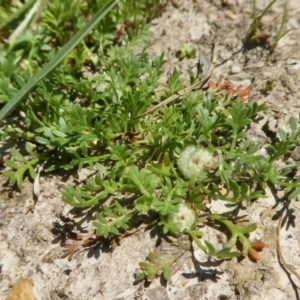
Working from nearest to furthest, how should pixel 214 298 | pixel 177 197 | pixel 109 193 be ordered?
pixel 214 298, pixel 177 197, pixel 109 193

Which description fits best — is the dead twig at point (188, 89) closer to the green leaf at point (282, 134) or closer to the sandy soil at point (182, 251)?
the sandy soil at point (182, 251)

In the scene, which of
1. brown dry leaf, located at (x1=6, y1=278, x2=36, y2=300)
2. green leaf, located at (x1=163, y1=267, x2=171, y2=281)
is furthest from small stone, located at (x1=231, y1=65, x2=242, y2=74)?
brown dry leaf, located at (x1=6, y1=278, x2=36, y2=300)

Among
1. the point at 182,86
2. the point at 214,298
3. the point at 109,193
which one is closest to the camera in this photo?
the point at 214,298

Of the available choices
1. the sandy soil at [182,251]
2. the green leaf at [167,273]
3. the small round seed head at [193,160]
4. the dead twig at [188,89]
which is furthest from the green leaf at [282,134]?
the green leaf at [167,273]

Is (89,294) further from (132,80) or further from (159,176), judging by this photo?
(132,80)

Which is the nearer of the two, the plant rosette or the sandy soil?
the sandy soil

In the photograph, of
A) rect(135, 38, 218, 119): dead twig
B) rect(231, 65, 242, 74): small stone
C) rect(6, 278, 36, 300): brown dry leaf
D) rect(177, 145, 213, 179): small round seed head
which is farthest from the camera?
rect(231, 65, 242, 74): small stone

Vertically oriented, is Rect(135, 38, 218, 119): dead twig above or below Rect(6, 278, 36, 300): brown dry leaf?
above

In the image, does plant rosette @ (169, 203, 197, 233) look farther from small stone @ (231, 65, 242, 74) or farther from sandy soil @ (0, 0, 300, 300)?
small stone @ (231, 65, 242, 74)

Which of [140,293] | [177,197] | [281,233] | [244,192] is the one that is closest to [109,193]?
[177,197]
